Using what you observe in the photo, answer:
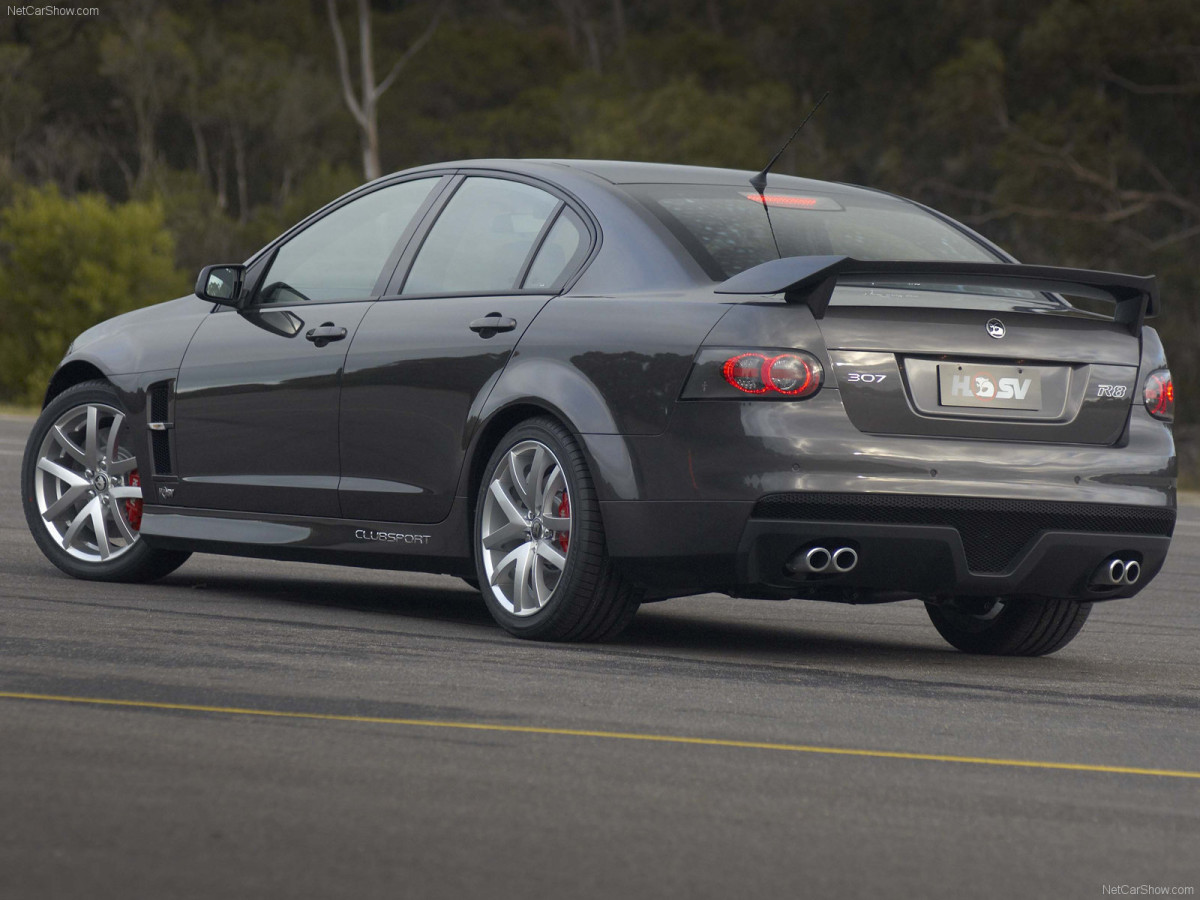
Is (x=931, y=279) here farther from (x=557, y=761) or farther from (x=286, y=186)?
(x=286, y=186)

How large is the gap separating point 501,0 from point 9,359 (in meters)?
25.4

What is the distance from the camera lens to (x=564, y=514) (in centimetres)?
695

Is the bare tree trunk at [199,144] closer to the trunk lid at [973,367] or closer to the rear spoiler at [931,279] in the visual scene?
the rear spoiler at [931,279]

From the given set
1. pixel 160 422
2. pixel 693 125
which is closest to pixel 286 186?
pixel 693 125

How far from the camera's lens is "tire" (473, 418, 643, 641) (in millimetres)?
6801

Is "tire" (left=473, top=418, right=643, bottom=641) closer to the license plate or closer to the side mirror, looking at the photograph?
the license plate

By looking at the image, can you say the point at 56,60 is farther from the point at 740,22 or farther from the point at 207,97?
the point at 740,22

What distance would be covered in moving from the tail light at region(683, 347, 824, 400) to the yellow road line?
4.72 feet

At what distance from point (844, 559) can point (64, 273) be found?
32.2 metres

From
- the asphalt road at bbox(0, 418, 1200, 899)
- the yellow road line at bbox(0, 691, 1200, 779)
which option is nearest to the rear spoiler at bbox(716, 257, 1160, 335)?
the asphalt road at bbox(0, 418, 1200, 899)

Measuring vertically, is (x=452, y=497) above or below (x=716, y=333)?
below

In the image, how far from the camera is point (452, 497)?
24.0ft

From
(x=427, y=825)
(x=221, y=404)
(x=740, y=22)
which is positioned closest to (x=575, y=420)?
(x=221, y=404)

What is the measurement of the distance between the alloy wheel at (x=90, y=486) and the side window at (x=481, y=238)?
160 centimetres
